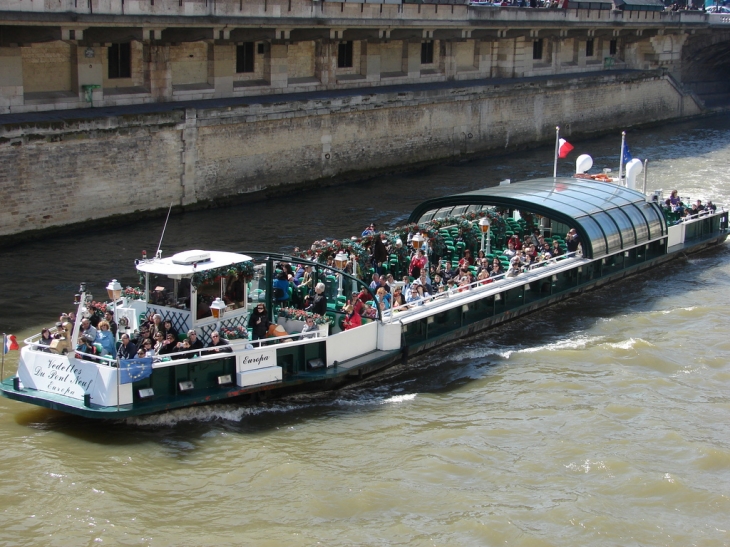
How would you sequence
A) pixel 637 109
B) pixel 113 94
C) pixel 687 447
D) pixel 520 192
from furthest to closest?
pixel 637 109, pixel 113 94, pixel 520 192, pixel 687 447

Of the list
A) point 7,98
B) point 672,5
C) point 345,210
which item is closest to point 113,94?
point 7,98

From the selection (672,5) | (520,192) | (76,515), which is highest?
(672,5)

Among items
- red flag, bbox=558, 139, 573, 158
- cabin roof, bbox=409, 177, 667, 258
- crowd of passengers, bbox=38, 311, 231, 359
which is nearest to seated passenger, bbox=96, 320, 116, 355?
crowd of passengers, bbox=38, 311, 231, 359

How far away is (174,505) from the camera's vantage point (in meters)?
13.3

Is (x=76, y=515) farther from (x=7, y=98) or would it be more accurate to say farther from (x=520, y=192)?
(x=7, y=98)

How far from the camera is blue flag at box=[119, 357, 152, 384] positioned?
47.5 ft

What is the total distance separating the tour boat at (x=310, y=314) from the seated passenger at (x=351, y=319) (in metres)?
0.12

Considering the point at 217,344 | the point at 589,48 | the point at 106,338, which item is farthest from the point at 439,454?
the point at 589,48

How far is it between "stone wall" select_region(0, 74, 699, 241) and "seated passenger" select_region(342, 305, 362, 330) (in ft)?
36.5

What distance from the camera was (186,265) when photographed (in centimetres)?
1571

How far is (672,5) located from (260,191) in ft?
115

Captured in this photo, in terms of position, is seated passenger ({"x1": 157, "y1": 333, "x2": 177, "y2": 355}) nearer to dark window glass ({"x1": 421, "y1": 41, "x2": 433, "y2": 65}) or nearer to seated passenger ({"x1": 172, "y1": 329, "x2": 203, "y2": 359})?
seated passenger ({"x1": 172, "y1": 329, "x2": 203, "y2": 359})

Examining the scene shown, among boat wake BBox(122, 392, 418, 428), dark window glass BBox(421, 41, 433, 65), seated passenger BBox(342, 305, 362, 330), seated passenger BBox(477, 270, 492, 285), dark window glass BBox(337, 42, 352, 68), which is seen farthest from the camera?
dark window glass BBox(421, 41, 433, 65)

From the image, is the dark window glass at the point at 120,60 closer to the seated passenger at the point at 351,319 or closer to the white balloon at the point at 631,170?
the white balloon at the point at 631,170
